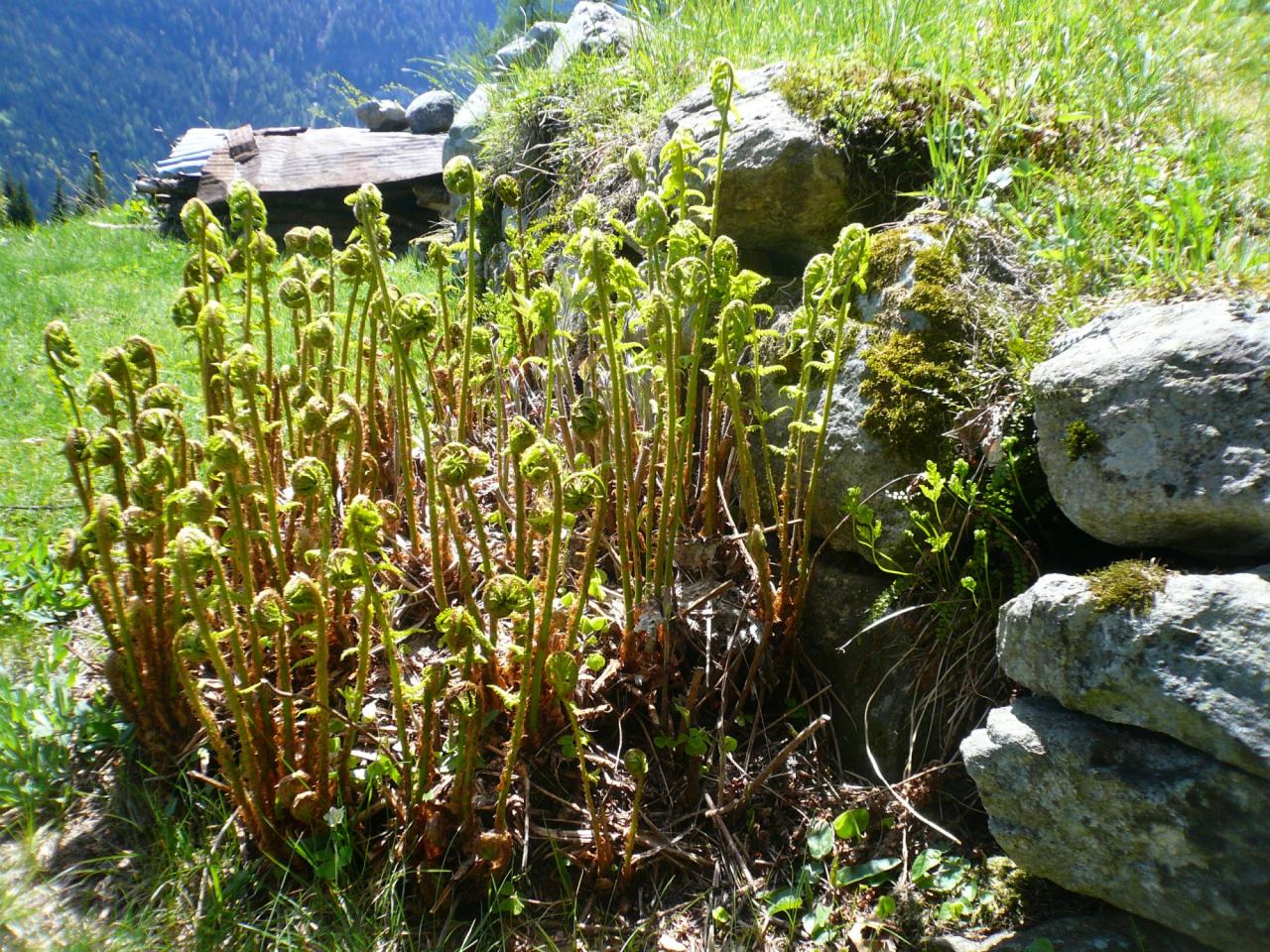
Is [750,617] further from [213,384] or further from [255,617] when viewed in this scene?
[213,384]

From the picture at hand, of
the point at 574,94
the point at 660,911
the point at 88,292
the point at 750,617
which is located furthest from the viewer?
the point at 88,292

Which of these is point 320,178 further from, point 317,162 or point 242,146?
point 242,146

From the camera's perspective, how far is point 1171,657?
149 centimetres

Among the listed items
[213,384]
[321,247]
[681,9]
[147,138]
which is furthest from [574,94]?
[147,138]

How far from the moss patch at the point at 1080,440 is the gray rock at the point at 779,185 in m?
1.41

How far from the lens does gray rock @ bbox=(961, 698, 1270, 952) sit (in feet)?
4.69

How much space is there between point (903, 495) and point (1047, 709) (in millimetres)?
674

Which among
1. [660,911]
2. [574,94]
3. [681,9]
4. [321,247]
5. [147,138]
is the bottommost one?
[660,911]

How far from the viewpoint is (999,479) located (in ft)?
6.76

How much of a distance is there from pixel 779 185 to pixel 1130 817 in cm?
217

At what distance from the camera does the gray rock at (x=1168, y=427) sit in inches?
62.1

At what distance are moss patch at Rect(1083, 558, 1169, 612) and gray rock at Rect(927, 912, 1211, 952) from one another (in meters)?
0.60

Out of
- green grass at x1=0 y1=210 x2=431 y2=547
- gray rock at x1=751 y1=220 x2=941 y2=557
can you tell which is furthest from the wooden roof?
gray rock at x1=751 y1=220 x2=941 y2=557

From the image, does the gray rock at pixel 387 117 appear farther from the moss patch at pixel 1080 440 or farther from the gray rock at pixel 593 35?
the moss patch at pixel 1080 440
